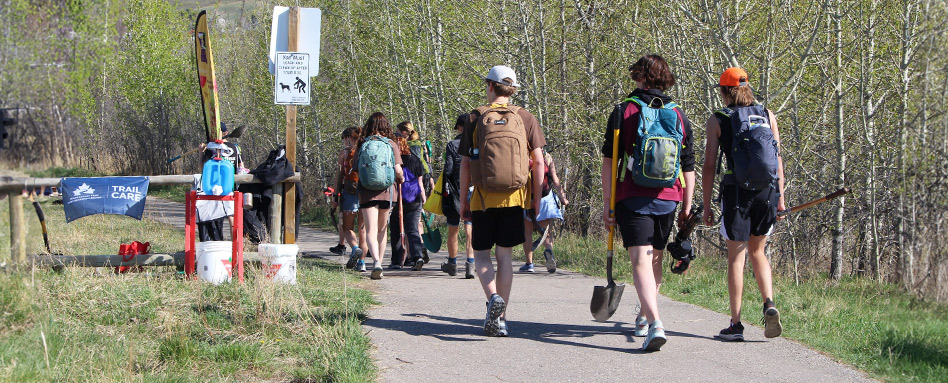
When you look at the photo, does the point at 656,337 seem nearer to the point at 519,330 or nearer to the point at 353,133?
the point at 519,330

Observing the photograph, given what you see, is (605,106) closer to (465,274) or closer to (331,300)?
(465,274)

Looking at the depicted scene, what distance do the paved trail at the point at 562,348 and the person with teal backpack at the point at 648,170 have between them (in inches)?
15.1

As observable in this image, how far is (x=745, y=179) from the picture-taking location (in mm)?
6098

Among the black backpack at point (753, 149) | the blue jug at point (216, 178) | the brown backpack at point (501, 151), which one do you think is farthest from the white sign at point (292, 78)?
the black backpack at point (753, 149)

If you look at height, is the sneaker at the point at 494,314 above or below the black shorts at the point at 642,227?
below

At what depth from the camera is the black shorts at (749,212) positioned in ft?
20.2

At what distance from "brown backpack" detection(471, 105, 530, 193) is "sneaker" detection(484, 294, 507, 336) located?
2.50ft

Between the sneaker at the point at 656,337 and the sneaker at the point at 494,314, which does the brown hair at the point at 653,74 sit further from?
the sneaker at the point at 494,314

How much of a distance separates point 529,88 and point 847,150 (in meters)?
5.36

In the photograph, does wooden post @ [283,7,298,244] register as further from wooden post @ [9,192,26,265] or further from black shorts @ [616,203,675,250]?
black shorts @ [616,203,675,250]

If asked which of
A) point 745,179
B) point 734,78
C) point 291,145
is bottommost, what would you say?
point 745,179

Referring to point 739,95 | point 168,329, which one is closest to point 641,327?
point 739,95

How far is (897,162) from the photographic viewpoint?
34.8 ft

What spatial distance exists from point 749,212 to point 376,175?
4.67m
